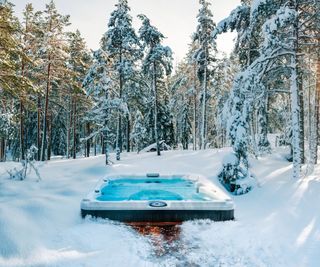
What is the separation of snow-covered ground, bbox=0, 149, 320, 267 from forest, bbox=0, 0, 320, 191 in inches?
94.8

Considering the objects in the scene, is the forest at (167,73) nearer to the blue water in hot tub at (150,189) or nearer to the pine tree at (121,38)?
the pine tree at (121,38)

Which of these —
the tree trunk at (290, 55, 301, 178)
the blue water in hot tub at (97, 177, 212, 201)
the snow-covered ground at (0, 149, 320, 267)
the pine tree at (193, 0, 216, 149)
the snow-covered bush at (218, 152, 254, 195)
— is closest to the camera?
the snow-covered ground at (0, 149, 320, 267)

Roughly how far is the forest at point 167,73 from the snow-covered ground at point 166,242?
7.90ft

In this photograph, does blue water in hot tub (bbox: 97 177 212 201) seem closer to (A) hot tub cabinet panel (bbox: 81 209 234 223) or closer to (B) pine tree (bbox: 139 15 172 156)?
(A) hot tub cabinet panel (bbox: 81 209 234 223)

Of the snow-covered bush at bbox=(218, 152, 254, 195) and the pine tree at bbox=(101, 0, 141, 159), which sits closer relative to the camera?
the snow-covered bush at bbox=(218, 152, 254, 195)

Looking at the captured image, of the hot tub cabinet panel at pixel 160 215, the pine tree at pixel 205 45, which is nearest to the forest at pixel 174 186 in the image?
the hot tub cabinet panel at pixel 160 215

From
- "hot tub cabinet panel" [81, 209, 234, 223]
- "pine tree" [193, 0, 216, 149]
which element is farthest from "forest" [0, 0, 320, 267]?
"pine tree" [193, 0, 216, 149]

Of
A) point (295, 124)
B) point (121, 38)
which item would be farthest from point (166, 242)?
point (121, 38)

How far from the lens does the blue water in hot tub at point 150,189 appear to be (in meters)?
13.3

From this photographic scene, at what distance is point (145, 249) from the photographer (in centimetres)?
718

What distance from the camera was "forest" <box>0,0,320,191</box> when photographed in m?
12.6

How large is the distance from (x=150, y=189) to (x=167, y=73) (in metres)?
12.7

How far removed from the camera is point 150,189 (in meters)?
14.5

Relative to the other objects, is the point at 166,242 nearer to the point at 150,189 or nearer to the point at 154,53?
the point at 150,189
